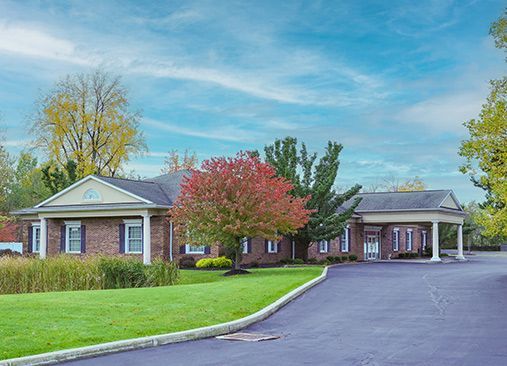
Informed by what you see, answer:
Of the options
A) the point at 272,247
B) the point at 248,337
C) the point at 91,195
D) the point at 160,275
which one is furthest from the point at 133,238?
the point at 248,337

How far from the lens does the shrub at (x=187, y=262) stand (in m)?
36.3

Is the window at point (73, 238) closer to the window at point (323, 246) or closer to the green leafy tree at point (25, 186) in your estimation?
the window at point (323, 246)

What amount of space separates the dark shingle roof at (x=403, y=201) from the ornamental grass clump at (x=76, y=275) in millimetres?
25742

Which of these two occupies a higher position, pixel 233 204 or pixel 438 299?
pixel 233 204

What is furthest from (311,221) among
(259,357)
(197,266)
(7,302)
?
(259,357)

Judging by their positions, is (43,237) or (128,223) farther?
(43,237)

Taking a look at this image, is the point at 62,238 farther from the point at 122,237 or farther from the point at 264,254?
the point at 264,254

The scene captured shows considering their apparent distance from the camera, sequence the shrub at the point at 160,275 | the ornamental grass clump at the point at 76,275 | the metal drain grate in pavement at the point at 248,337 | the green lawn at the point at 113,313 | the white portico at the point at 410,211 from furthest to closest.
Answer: the white portico at the point at 410,211 < the shrub at the point at 160,275 < the ornamental grass clump at the point at 76,275 < the metal drain grate in pavement at the point at 248,337 < the green lawn at the point at 113,313

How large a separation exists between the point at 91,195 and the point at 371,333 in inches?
1059

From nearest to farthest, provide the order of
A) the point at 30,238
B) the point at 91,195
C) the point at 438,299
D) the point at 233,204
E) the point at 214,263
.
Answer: the point at 438,299, the point at 233,204, the point at 214,263, the point at 91,195, the point at 30,238

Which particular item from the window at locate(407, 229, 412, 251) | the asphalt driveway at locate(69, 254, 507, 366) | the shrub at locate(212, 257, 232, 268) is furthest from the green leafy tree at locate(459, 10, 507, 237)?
the window at locate(407, 229, 412, 251)

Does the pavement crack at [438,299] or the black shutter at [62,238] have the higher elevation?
the black shutter at [62,238]

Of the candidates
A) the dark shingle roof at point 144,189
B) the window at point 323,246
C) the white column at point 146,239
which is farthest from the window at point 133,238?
the window at point 323,246

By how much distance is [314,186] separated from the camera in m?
40.8
